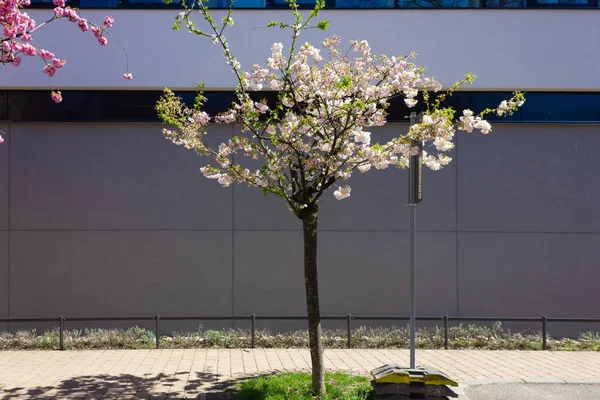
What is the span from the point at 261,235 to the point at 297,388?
20.4ft

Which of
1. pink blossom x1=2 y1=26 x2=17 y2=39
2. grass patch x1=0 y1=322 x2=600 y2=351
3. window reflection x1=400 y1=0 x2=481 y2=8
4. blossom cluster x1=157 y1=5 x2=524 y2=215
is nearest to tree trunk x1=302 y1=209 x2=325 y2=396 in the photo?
blossom cluster x1=157 y1=5 x2=524 y2=215

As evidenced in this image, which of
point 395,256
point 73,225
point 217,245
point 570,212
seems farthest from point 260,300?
point 570,212

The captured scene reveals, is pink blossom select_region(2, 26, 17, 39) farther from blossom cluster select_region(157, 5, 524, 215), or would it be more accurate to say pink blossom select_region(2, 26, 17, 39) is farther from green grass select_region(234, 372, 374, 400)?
green grass select_region(234, 372, 374, 400)

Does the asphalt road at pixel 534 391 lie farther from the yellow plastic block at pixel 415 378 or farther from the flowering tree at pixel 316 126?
the flowering tree at pixel 316 126

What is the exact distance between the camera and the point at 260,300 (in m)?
14.0

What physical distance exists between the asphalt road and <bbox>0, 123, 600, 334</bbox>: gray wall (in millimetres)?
5204

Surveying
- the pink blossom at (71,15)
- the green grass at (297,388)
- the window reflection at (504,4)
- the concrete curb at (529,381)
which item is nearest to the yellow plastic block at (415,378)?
the green grass at (297,388)

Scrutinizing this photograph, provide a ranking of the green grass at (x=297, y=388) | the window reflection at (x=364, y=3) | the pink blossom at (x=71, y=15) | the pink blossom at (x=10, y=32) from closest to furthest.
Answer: the pink blossom at (x=10, y=32) → the green grass at (x=297, y=388) → the pink blossom at (x=71, y=15) → the window reflection at (x=364, y=3)

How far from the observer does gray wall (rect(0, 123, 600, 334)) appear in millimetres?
13945

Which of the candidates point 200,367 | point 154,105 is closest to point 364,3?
point 154,105

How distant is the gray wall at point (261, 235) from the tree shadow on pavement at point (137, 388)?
4.74 meters

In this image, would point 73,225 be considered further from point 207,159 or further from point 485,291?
point 485,291

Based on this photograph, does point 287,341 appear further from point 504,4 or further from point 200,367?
point 504,4

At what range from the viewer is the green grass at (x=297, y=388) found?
7.77 metres
